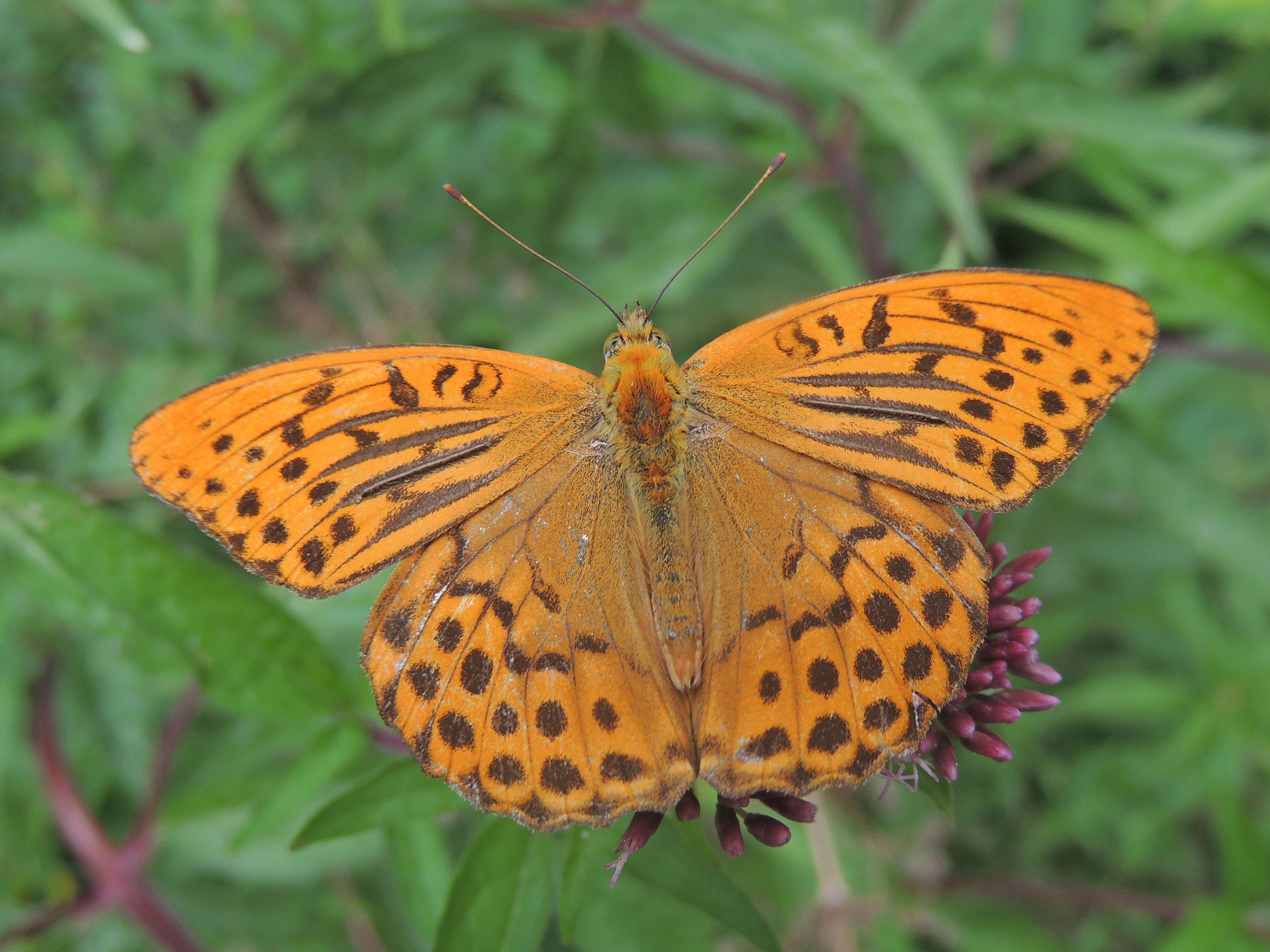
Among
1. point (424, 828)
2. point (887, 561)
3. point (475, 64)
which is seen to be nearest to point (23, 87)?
point (475, 64)

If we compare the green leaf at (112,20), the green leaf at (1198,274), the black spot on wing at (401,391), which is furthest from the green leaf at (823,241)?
the green leaf at (112,20)

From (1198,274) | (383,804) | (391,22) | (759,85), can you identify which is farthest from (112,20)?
(1198,274)

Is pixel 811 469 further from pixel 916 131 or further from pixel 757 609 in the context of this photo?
pixel 916 131

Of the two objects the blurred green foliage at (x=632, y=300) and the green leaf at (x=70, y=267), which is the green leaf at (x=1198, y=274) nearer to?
the blurred green foliage at (x=632, y=300)

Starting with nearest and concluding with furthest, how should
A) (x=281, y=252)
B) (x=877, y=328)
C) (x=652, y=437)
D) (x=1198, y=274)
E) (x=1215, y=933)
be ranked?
1. (x=877, y=328)
2. (x=652, y=437)
3. (x=1198, y=274)
4. (x=1215, y=933)
5. (x=281, y=252)

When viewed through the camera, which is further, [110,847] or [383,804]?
[110,847]

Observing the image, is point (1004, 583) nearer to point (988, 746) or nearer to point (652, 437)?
point (988, 746)
